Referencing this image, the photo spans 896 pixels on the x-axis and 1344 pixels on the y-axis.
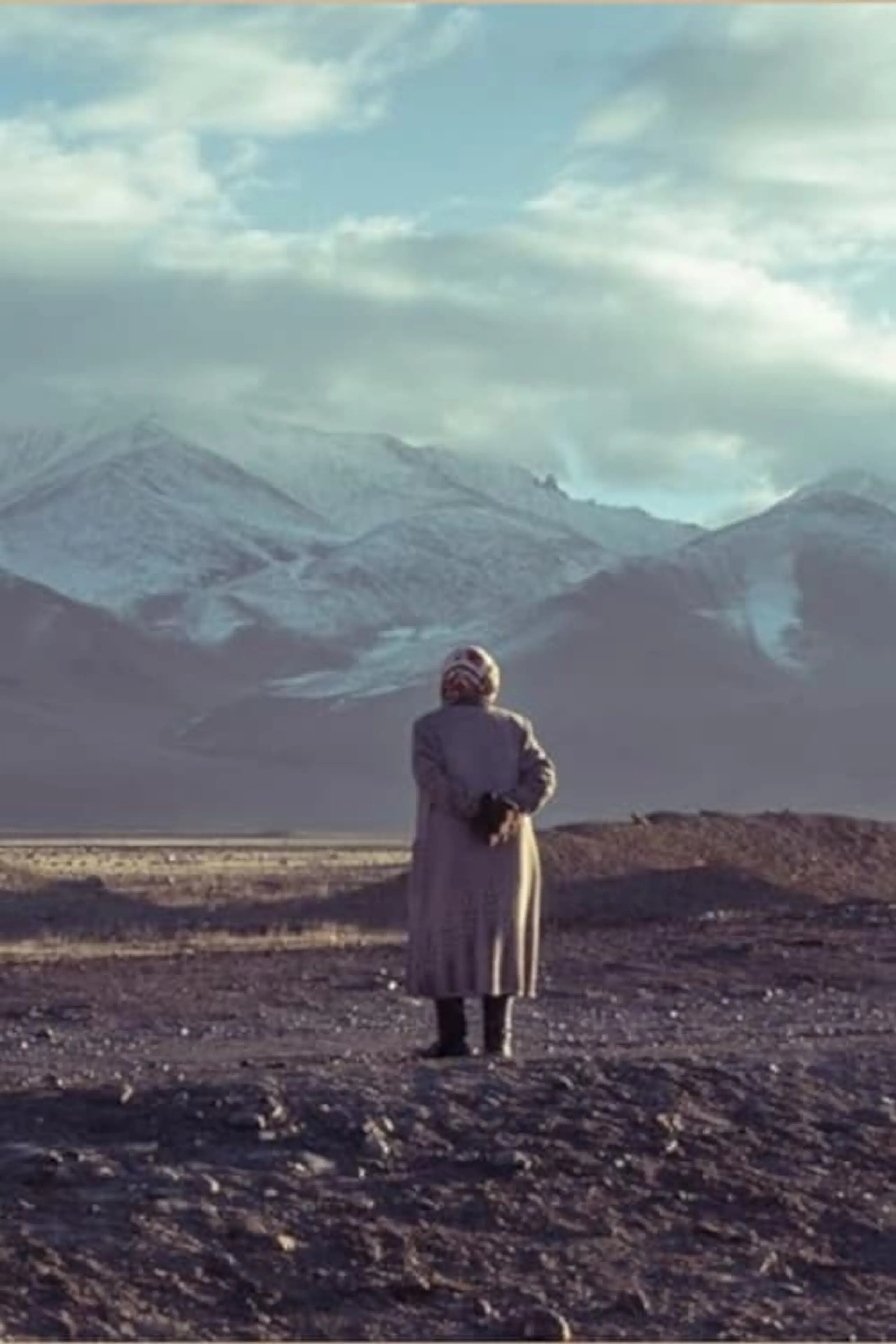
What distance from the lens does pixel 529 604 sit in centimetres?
17612

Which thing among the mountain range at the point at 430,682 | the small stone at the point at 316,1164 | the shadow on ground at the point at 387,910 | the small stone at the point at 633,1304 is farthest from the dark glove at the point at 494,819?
the mountain range at the point at 430,682

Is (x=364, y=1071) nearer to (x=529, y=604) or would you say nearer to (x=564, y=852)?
(x=564, y=852)

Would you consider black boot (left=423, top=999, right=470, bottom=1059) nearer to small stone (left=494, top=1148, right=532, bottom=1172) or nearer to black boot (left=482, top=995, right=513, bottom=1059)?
black boot (left=482, top=995, right=513, bottom=1059)

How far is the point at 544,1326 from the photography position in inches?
366

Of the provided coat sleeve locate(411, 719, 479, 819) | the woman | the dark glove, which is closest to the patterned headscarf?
the woman

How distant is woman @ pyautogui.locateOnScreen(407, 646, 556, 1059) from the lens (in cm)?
1287

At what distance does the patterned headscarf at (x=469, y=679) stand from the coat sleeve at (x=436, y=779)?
181 mm

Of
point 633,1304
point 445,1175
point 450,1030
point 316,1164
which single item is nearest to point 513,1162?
point 445,1175

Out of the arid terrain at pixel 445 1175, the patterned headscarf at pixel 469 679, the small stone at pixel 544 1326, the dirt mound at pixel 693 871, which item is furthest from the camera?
the dirt mound at pixel 693 871

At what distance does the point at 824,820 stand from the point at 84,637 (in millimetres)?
136174

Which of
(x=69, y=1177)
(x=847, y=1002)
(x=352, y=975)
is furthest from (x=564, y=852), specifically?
(x=69, y=1177)

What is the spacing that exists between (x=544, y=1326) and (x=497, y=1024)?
3726 millimetres

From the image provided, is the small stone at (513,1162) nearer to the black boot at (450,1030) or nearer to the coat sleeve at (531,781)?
the black boot at (450,1030)

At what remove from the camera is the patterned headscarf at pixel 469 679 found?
13.1 metres
